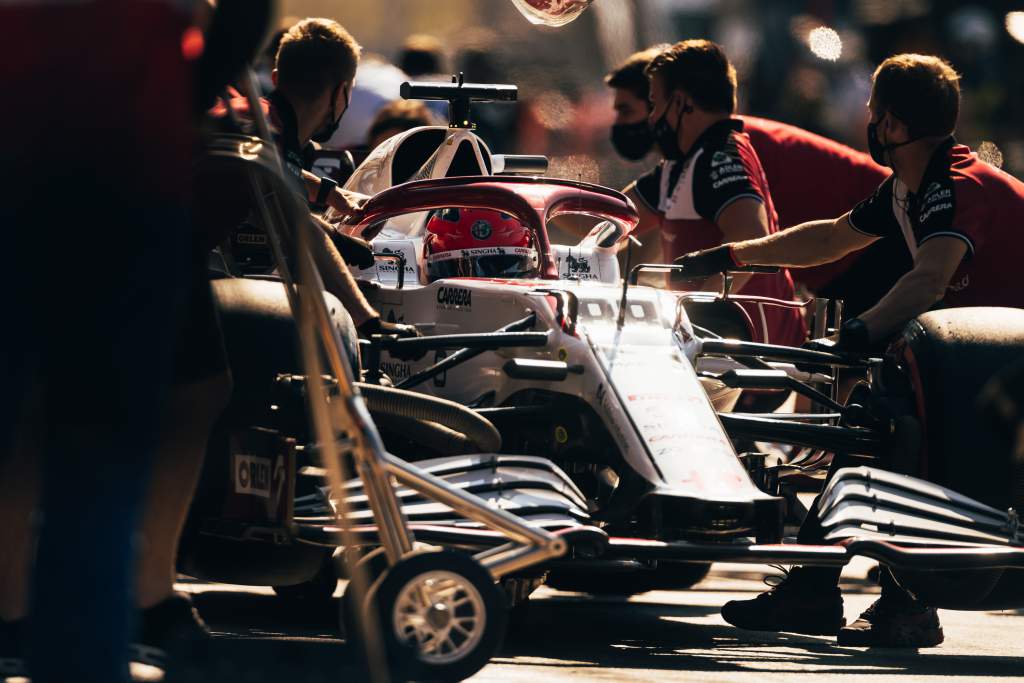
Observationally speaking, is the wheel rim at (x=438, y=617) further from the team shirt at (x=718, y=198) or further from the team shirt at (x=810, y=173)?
the team shirt at (x=810, y=173)

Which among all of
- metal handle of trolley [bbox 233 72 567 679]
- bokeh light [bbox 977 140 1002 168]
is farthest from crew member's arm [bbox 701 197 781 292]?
metal handle of trolley [bbox 233 72 567 679]

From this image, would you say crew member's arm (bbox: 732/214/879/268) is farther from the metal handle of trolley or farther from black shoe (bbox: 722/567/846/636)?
the metal handle of trolley

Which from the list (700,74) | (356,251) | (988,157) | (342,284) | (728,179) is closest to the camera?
(342,284)

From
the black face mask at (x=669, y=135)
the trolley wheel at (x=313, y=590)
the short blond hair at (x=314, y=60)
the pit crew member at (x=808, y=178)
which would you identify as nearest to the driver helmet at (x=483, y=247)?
the short blond hair at (x=314, y=60)

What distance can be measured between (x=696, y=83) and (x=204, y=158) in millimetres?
4586

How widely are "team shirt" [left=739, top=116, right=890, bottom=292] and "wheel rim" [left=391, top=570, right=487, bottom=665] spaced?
4.86m

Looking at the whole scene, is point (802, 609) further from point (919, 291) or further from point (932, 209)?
point (932, 209)

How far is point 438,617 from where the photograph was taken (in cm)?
375

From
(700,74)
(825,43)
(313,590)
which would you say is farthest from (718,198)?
(825,43)

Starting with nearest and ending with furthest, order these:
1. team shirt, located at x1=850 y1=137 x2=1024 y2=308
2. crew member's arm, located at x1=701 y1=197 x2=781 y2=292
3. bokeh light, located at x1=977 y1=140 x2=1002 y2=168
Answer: team shirt, located at x1=850 y1=137 x2=1024 y2=308 < bokeh light, located at x1=977 y1=140 x2=1002 y2=168 < crew member's arm, located at x1=701 y1=197 x2=781 y2=292

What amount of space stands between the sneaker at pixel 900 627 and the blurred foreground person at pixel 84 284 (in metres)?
3.42

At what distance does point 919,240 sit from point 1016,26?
48.8 feet

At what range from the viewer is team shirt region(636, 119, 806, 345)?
780 centimetres

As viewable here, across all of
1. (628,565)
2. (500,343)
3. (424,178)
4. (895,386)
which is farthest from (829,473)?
(424,178)
